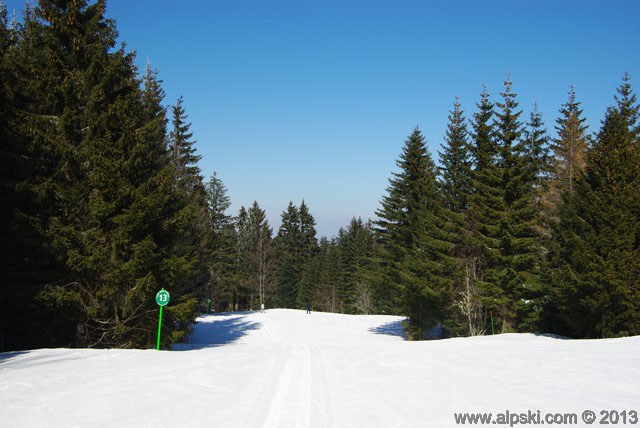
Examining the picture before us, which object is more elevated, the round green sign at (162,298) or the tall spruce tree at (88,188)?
the tall spruce tree at (88,188)

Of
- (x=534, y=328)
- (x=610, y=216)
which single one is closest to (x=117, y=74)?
(x=610, y=216)

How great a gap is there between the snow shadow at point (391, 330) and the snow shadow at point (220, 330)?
950 cm

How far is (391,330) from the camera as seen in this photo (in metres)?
33.6

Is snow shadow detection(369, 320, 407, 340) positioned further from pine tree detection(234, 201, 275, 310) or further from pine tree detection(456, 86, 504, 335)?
pine tree detection(234, 201, 275, 310)

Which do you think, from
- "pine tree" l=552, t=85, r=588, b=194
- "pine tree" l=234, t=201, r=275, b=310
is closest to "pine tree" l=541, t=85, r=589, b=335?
"pine tree" l=552, t=85, r=588, b=194

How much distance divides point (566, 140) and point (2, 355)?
32.3 meters

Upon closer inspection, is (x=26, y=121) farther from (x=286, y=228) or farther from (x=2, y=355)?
(x=286, y=228)

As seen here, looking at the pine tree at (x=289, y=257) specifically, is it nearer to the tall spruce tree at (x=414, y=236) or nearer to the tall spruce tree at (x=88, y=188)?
the tall spruce tree at (x=414, y=236)

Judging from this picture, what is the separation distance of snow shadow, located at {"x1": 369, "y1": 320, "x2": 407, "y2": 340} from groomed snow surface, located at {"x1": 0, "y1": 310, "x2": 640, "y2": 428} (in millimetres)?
19053

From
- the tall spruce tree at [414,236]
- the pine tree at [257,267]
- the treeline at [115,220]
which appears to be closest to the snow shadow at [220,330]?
the treeline at [115,220]

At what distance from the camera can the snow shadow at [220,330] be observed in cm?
2577

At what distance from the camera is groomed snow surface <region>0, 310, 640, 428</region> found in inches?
243

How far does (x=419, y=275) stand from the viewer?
2620 cm

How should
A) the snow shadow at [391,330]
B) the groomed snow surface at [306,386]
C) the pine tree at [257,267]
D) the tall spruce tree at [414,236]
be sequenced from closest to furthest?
the groomed snow surface at [306,386]
the tall spruce tree at [414,236]
the snow shadow at [391,330]
the pine tree at [257,267]
